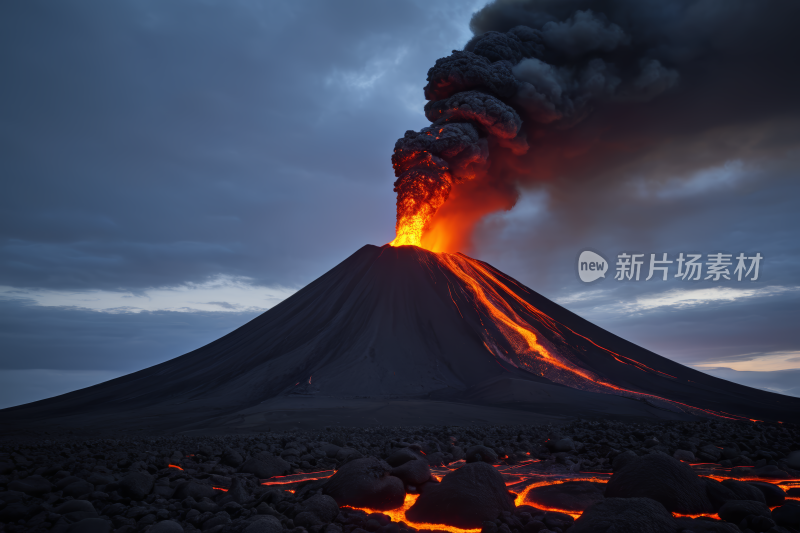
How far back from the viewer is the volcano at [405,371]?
20.4 meters

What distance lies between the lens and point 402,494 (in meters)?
6.50

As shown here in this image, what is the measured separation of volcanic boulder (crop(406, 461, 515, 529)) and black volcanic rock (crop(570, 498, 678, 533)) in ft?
4.19

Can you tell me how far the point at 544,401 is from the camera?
891 inches

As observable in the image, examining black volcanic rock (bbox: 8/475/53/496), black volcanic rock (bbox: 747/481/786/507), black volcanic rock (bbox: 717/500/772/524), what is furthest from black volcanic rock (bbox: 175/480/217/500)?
black volcanic rock (bbox: 747/481/786/507)

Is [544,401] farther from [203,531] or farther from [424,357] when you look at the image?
[203,531]

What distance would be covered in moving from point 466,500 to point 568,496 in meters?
1.53

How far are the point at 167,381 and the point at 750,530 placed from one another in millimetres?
32483

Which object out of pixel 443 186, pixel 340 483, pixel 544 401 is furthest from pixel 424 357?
pixel 340 483

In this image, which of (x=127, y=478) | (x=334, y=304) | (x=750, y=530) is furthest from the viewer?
(x=334, y=304)

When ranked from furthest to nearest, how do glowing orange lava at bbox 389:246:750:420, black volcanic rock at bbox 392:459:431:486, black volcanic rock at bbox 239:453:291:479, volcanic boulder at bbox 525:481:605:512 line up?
1. glowing orange lava at bbox 389:246:750:420
2. black volcanic rock at bbox 239:453:291:479
3. black volcanic rock at bbox 392:459:431:486
4. volcanic boulder at bbox 525:481:605:512

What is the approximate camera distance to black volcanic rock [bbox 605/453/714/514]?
18.7 ft

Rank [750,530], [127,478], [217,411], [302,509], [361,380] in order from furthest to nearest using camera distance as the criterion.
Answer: [361,380], [217,411], [127,478], [302,509], [750,530]

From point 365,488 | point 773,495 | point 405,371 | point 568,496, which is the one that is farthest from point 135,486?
point 405,371

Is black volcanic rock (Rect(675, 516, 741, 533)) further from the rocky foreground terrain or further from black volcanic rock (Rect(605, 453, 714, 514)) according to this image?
black volcanic rock (Rect(605, 453, 714, 514))
